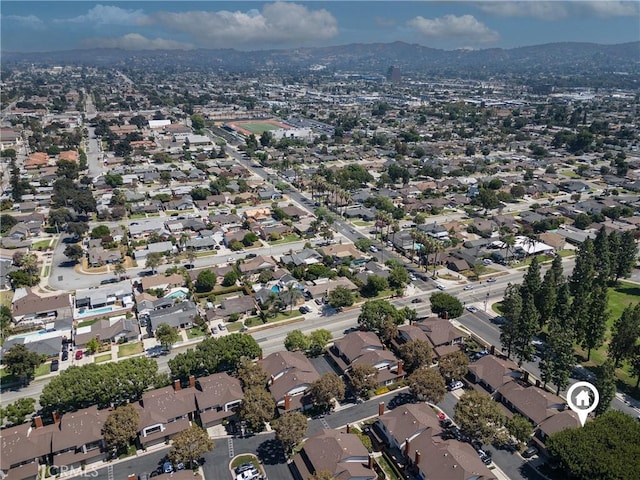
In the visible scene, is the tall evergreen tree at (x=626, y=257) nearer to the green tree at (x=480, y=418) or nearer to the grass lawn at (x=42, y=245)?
the green tree at (x=480, y=418)

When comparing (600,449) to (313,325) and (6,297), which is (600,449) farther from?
(6,297)

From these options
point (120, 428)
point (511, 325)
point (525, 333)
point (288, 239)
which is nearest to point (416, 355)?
point (511, 325)

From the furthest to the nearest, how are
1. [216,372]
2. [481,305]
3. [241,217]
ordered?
1. [241,217]
2. [481,305]
3. [216,372]

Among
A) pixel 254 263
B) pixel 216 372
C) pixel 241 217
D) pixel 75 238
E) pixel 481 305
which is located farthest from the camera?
pixel 241 217

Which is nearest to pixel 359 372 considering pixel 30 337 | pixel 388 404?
pixel 388 404

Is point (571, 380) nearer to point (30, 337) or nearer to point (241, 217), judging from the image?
point (30, 337)

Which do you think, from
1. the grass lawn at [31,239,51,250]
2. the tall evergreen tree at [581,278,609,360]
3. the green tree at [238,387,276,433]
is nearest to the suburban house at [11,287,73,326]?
the grass lawn at [31,239,51,250]
